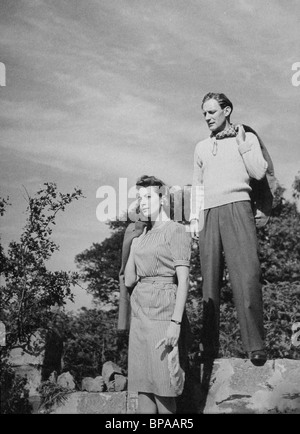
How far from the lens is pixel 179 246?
10.1 ft

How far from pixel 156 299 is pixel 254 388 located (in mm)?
1295

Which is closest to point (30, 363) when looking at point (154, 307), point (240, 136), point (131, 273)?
point (131, 273)

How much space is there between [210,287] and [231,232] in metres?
0.52

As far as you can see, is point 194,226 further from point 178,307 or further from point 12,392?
point 12,392

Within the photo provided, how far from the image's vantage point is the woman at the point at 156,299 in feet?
9.50

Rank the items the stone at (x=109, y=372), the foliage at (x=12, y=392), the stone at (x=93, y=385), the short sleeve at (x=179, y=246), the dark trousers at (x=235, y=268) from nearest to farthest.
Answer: the short sleeve at (x=179, y=246), the foliage at (x=12, y=392), the dark trousers at (x=235, y=268), the stone at (x=93, y=385), the stone at (x=109, y=372)

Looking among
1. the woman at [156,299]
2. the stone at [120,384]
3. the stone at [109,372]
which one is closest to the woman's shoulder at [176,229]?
the woman at [156,299]

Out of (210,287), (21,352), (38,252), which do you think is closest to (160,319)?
(210,287)

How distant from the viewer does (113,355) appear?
7.65m

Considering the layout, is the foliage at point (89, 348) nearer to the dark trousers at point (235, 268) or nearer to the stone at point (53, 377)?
the stone at point (53, 377)

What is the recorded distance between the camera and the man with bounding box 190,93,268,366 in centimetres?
369
